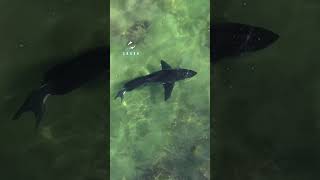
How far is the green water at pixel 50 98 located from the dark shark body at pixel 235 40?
1451 millimetres

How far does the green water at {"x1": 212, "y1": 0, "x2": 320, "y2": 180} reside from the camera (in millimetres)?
6508

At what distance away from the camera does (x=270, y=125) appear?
6543 millimetres

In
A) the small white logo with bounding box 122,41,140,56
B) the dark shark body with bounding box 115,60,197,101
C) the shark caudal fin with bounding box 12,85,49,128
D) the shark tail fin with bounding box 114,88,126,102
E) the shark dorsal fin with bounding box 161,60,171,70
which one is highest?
the small white logo with bounding box 122,41,140,56

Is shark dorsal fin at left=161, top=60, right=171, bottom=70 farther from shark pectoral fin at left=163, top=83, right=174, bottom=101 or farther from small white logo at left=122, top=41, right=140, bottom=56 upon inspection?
small white logo at left=122, top=41, right=140, bottom=56

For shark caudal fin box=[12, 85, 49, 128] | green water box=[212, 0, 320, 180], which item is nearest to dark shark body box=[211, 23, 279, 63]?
green water box=[212, 0, 320, 180]

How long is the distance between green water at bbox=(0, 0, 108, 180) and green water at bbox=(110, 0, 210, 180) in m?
0.24

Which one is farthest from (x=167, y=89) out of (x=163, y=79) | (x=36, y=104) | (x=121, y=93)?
(x=36, y=104)

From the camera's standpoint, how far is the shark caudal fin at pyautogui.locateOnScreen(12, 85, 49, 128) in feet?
21.2

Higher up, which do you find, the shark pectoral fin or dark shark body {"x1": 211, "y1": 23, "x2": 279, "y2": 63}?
dark shark body {"x1": 211, "y1": 23, "x2": 279, "y2": 63}

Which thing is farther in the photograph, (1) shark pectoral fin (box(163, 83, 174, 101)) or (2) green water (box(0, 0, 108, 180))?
(1) shark pectoral fin (box(163, 83, 174, 101))

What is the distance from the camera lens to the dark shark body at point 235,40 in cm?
650

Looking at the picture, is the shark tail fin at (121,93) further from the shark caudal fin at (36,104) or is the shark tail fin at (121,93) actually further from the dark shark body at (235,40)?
the dark shark body at (235,40)

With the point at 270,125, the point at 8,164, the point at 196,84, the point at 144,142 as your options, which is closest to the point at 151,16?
the point at 196,84

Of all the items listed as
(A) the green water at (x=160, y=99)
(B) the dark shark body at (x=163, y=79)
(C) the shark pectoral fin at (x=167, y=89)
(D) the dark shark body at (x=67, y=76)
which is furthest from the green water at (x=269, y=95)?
(D) the dark shark body at (x=67, y=76)
